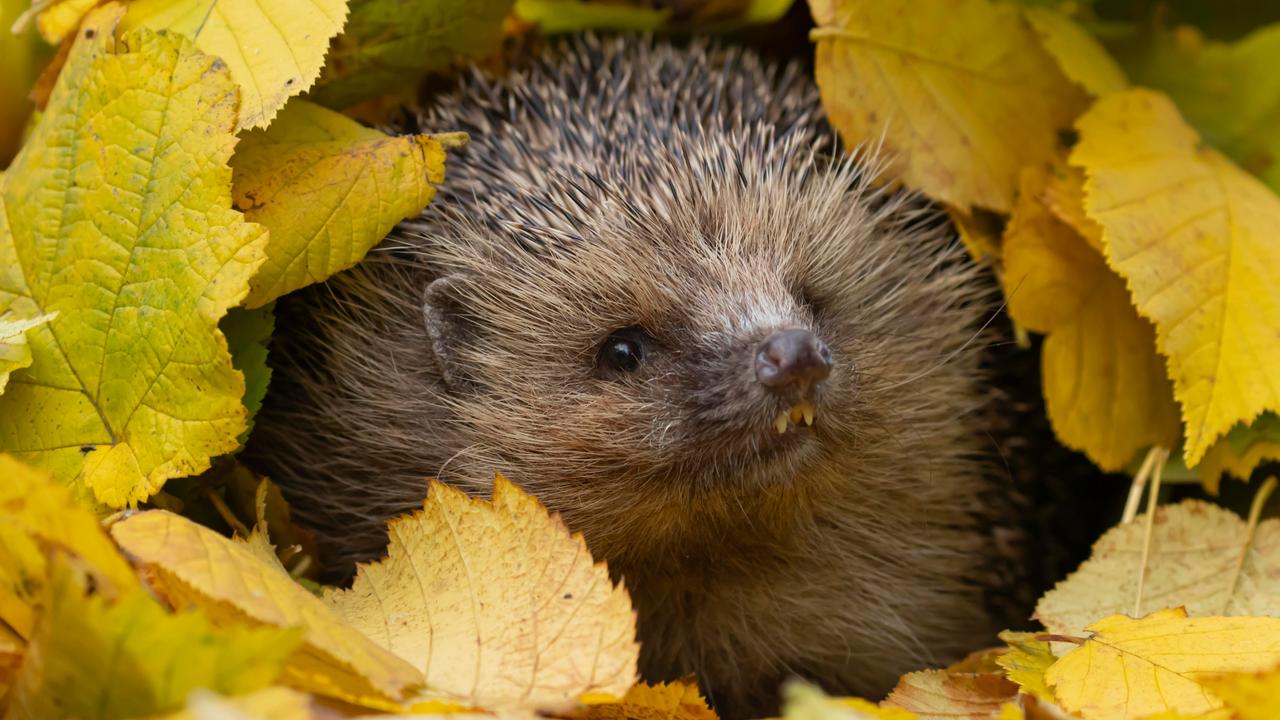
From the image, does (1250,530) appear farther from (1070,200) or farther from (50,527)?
(50,527)

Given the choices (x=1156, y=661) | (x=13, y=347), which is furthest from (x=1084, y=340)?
(x=13, y=347)

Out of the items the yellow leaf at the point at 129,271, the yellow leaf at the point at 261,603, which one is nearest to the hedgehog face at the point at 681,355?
the yellow leaf at the point at 129,271

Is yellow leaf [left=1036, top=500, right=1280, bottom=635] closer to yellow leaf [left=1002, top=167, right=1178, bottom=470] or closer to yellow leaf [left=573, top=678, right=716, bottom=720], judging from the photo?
yellow leaf [left=1002, top=167, right=1178, bottom=470]

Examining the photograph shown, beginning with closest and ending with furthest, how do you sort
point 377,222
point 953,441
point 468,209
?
point 377,222
point 468,209
point 953,441

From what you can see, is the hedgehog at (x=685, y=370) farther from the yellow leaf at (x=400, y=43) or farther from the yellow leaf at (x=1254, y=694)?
the yellow leaf at (x=1254, y=694)

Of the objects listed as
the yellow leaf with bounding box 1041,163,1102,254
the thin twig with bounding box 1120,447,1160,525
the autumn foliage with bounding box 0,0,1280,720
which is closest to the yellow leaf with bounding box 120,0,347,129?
the autumn foliage with bounding box 0,0,1280,720

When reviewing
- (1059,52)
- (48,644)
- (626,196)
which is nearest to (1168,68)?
(1059,52)

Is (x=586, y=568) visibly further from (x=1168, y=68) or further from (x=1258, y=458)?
(x=1168, y=68)
